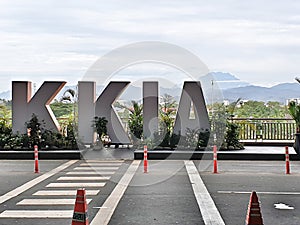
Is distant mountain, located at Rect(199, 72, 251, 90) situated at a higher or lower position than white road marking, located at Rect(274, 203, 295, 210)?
higher

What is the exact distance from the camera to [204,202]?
12516mm

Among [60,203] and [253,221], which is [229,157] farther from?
[253,221]

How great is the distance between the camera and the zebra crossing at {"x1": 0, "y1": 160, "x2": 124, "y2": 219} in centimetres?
1131

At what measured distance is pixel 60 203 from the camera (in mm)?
12422

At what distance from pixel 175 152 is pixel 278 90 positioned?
14.6 metres

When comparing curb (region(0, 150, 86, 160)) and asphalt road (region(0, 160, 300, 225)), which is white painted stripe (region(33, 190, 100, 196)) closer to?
asphalt road (region(0, 160, 300, 225))

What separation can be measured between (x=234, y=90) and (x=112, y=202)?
1822 centimetres

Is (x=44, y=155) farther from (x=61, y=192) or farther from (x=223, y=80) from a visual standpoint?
(x=223, y=80)

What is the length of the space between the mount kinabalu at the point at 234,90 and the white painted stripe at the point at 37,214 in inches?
530

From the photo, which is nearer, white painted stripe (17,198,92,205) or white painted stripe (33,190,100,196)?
white painted stripe (17,198,92,205)

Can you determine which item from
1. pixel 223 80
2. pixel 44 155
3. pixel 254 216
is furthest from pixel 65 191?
pixel 223 80

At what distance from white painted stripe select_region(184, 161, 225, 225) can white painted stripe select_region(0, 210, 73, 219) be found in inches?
104

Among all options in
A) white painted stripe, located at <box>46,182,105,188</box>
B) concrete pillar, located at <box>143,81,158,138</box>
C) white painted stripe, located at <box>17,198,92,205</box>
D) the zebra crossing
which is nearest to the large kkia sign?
concrete pillar, located at <box>143,81,158,138</box>

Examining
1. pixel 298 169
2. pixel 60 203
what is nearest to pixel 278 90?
pixel 298 169
